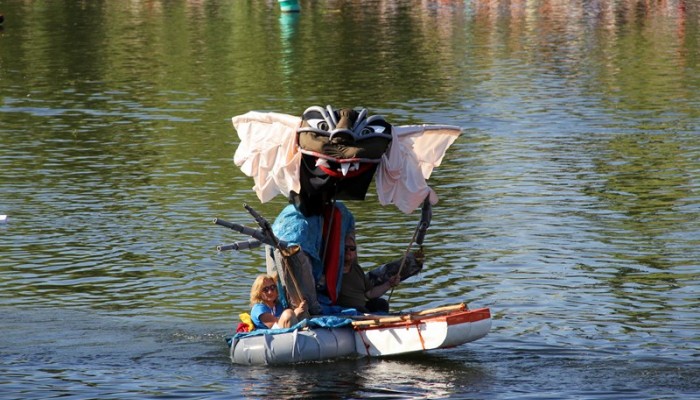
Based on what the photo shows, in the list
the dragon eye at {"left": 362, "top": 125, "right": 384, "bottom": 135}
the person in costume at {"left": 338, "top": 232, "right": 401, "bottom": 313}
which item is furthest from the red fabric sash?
the dragon eye at {"left": 362, "top": 125, "right": 384, "bottom": 135}

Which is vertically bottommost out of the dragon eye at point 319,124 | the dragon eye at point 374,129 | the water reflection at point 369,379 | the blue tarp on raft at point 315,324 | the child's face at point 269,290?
the water reflection at point 369,379

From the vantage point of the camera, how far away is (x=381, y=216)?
75.9 ft

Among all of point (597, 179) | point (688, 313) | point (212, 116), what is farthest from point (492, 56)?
point (688, 313)

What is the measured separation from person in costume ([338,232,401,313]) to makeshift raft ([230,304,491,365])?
2.28 ft

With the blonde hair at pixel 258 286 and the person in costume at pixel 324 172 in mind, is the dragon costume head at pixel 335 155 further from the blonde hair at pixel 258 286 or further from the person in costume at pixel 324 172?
the blonde hair at pixel 258 286

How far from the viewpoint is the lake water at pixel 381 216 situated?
14.9 metres

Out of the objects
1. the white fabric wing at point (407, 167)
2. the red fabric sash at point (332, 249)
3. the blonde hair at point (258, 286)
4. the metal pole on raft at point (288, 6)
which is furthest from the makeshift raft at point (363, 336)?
the metal pole on raft at point (288, 6)

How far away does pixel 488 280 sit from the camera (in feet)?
62.3

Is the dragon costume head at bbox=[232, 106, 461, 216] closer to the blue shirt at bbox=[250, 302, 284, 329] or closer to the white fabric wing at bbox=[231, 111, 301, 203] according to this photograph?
the white fabric wing at bbox=[231, 111, 301, 203]

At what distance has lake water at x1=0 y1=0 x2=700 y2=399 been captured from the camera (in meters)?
14.9

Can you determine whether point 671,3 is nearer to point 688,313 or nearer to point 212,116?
Answer: point 212,116

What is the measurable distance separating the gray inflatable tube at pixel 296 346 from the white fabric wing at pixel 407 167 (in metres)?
1.51

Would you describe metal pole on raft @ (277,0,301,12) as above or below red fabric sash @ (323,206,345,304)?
below

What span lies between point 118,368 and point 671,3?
2348 inches
